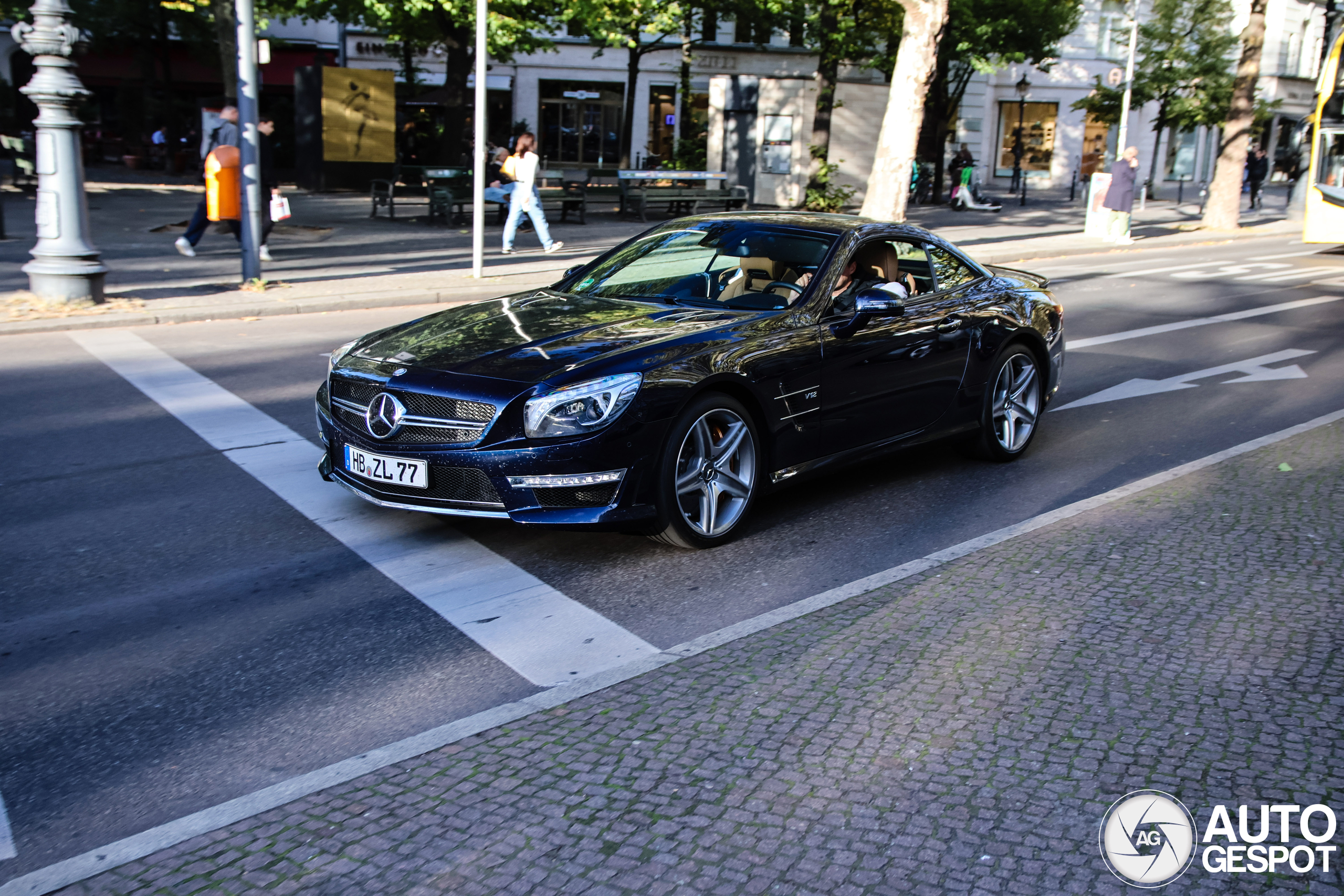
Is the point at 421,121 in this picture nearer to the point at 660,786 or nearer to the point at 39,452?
the point at 39,452

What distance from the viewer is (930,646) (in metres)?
4.46

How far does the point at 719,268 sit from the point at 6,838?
4200mm

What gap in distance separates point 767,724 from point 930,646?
36.7 inches

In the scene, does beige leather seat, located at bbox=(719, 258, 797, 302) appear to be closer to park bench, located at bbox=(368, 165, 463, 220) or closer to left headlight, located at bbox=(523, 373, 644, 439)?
left headlight, located at bbox=(523, 373, 644, 439)

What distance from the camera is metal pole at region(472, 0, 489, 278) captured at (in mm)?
14562

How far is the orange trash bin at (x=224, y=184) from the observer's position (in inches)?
552

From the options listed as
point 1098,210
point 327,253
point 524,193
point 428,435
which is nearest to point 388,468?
point 428,435

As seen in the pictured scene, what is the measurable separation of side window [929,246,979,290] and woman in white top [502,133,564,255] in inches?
463

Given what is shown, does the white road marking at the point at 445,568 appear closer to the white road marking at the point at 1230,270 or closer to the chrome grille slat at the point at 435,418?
the chrome grille slat at the point at 435,418

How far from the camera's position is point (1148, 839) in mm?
3227

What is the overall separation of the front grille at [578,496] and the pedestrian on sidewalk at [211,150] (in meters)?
10.6

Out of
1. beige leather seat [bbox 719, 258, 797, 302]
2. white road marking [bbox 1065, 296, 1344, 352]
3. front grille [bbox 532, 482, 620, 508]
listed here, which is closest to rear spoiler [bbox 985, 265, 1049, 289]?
beige leather seat [bbox 719, 258, 797, 302]

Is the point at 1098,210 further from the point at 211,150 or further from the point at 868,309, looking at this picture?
the point at 868,309

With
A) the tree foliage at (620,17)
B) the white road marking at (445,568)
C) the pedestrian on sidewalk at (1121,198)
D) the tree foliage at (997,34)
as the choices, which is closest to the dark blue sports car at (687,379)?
the white road marking at (445,568)
